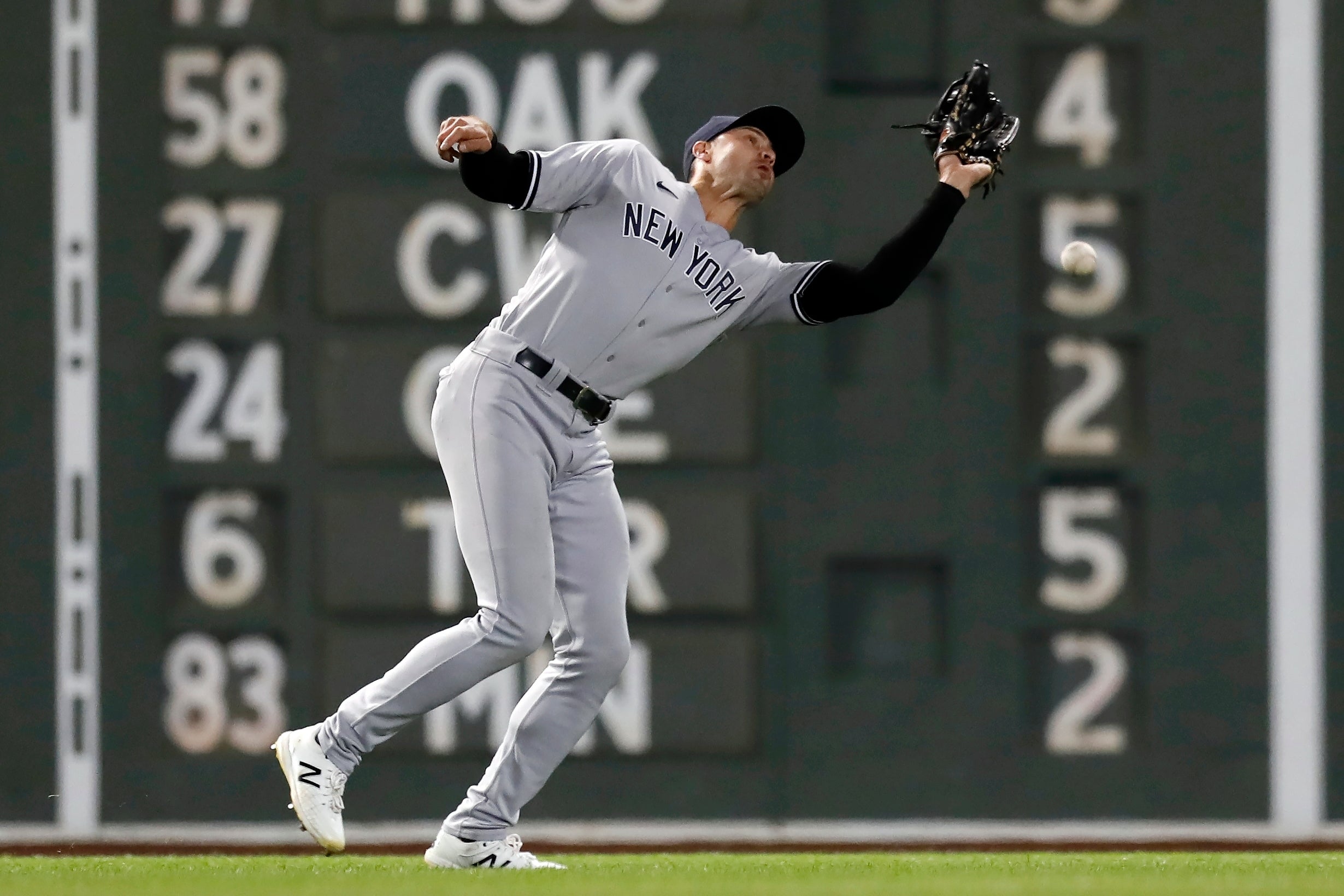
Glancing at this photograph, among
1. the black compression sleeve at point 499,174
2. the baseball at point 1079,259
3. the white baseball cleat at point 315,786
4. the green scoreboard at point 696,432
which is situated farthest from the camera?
the green scoreboard at point 696,432

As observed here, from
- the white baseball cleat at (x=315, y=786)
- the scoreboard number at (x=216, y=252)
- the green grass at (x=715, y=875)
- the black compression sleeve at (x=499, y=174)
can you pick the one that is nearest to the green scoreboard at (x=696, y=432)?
the scoreboard number at (x=216, y=252)

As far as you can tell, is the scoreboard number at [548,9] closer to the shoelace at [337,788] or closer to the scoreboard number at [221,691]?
the scoreboard number at [221,691]

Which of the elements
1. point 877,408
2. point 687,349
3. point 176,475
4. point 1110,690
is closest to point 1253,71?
point 877,408

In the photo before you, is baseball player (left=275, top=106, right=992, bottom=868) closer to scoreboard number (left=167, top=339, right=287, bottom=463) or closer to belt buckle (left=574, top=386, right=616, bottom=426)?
belt buckle (left=574, top=386, right=616, bottom=426)

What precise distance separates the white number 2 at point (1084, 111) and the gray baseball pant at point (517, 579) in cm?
164

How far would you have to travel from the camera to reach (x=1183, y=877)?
384 cm

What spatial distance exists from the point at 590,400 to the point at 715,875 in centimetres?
91

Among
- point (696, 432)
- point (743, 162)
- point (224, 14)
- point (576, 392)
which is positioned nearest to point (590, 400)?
point (576, 392)

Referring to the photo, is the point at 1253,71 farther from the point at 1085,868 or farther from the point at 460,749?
the point at 460,749

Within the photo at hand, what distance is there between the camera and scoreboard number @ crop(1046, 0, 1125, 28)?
5.04m

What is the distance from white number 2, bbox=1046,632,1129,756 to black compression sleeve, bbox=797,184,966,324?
4.55ft

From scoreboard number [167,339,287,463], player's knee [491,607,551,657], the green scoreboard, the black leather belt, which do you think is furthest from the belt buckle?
scoreboard number [167,339,287,463]

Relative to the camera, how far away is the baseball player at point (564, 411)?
150 inches

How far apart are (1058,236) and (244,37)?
2.00 meters
